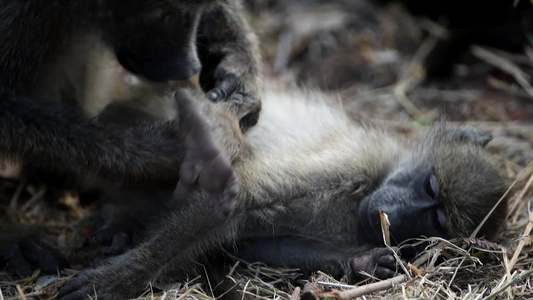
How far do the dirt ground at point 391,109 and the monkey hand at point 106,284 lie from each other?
0.11 m

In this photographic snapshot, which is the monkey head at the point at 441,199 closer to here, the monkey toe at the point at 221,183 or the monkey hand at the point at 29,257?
the monkey toe at the point at 221,183

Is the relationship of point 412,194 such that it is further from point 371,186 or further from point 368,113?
point 368,113

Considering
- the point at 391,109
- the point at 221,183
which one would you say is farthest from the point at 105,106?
the point at 391,109

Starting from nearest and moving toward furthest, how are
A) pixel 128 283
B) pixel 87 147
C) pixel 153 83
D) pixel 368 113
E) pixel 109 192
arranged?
pixel 128 283 < pixel 87 147 < pixel 109 192 < pixel 153 83 < pixel 368 113

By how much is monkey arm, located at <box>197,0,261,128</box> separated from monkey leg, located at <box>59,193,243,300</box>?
1083 mm

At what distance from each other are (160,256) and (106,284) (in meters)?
0.26

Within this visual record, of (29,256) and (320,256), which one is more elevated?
(320,256)

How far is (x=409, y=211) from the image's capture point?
3.92m

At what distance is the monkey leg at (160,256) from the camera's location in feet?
11.1

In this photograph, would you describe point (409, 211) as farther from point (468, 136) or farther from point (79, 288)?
point (79, 288)

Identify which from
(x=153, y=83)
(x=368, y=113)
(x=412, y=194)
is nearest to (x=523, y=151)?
(x=368, y=113)

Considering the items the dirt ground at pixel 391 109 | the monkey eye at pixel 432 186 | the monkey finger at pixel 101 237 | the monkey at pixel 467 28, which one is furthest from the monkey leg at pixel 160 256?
the monkey at pixel 467 28

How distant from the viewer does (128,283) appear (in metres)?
3.40

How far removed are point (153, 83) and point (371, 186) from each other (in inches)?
53.7
